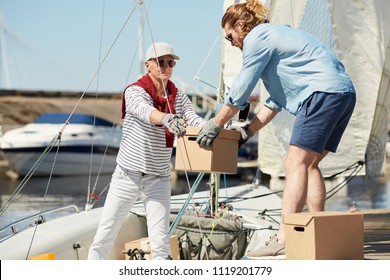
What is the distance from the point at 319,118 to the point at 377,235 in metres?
2.57

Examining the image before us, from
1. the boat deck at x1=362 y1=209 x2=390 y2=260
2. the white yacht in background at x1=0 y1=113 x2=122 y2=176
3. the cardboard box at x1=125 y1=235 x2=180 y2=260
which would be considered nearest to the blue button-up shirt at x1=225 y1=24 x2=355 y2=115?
the boat deck at x1=362 y1=209 x2=390 y2=260

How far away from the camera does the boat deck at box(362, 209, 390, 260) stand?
4832 millimetres

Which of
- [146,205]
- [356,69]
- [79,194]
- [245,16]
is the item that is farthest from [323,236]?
[79,194]

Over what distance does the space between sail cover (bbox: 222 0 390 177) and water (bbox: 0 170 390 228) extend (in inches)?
404

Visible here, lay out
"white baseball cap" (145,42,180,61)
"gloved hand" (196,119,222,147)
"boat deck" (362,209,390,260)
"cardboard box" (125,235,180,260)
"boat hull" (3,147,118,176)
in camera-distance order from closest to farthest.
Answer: "gloved hand" (196,119,222,147), "white baseball cap" (145,42,180,61), "boat deck" (362,209,390,260), "cardboard box" (125,235,180,260), "boat hull" (3,147,118,176)

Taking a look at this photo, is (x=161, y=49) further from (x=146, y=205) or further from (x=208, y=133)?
(x=146, y=205)

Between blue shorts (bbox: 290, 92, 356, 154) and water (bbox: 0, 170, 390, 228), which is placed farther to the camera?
water (bbox: 0, 170, 390, 228)

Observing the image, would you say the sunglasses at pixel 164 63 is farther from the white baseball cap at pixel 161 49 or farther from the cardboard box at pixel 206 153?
the cardboard box at pixel 206 153

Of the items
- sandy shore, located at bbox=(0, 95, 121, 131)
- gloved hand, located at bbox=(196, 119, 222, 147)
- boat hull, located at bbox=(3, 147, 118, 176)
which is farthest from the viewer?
sandy shore, located at bbox=(0, 95, 121, 131)

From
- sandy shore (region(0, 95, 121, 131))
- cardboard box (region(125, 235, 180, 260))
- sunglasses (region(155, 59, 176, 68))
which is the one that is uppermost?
sandy shore (region(0, 95, 121, 131))

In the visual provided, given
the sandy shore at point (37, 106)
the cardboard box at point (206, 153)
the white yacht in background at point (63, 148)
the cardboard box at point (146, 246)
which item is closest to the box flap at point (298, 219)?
the cardboard box at point (206, 153)

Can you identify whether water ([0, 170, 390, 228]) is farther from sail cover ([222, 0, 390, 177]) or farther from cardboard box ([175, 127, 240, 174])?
cardboard box ([175, 127, 240, 174])

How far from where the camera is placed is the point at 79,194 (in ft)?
85.2

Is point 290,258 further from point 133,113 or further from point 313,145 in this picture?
point 133,113
